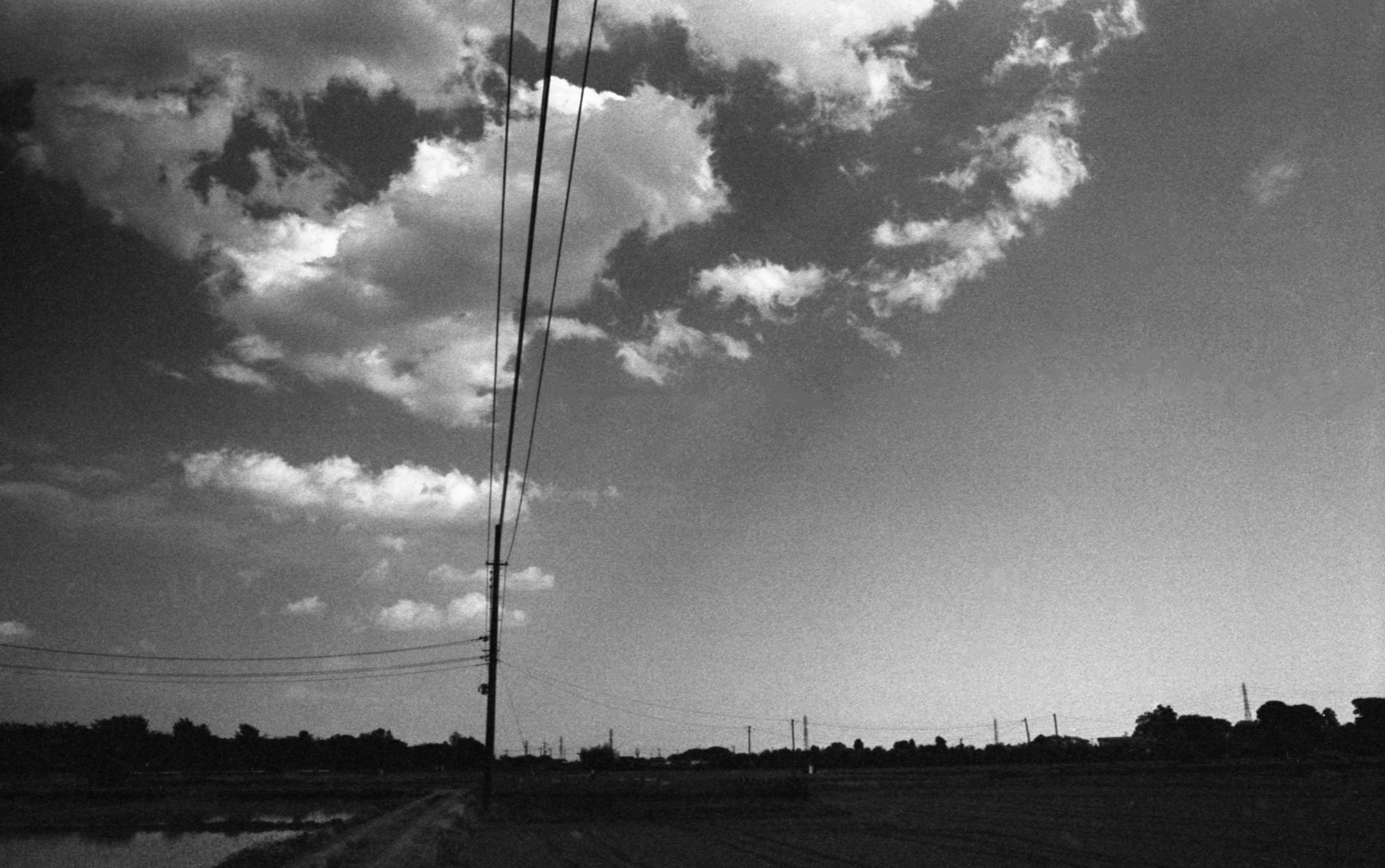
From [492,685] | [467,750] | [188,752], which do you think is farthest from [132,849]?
[467,750]

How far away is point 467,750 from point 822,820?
153 m

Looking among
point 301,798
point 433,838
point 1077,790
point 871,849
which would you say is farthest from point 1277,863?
point 301,798

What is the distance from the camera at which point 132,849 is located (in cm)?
4256

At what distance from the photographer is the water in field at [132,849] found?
37125mm

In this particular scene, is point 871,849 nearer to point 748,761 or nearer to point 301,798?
point 301,798

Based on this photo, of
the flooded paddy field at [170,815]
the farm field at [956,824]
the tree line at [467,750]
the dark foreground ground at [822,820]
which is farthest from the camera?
the tree line at [467,750]

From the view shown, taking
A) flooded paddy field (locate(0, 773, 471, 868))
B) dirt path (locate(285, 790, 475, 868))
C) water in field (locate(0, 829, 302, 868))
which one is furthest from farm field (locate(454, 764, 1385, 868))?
water in field (locate(0, 829, 302, 868))

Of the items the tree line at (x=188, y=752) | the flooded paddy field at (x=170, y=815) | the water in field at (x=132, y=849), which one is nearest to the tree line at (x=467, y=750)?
the tree line at (x=188, y=752)

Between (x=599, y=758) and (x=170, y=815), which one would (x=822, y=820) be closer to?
(x=170, y=815)

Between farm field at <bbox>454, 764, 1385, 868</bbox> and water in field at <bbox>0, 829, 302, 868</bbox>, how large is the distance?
38.7ft

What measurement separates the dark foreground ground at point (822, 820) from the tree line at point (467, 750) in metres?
45.9

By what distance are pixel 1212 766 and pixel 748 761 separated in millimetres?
105273

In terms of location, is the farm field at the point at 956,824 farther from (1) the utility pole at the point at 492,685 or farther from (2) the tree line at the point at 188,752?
(2) the tree line at the point at 188,752

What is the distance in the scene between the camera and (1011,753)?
178500 millimetres
